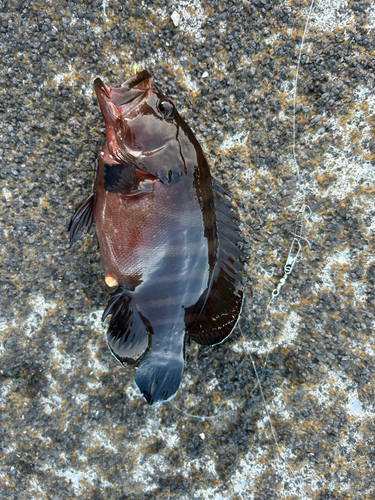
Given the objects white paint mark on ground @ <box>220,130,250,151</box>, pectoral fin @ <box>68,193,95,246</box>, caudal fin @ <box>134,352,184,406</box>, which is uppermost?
white paint mark on ground @ <box>220,130,250,151</box>

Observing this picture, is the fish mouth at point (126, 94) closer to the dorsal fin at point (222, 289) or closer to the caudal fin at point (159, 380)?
the dorsal fin at point (222, 289)

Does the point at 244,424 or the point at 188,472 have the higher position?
the point at 244,424

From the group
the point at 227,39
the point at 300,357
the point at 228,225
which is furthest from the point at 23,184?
the point at 300,357

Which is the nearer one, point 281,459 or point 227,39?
point 227,39

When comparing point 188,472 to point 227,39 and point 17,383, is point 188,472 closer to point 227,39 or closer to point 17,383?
point 17,383

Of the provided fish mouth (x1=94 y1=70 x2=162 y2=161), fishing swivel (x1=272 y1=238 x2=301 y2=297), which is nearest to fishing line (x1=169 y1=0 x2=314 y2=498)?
fishing swivel (x1=272 y1=238 x2=301 y2=297)

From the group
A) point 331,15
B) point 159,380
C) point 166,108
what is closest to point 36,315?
point 159,380

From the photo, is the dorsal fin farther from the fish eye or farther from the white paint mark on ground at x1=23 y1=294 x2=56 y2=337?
the white paint mark on ground at x1=23 y1=294 x2=56 y2=337

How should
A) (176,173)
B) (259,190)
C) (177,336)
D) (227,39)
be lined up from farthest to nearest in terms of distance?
(259,190) < (227,39) < (177,336) < (176,173)
